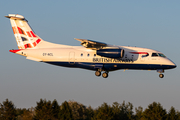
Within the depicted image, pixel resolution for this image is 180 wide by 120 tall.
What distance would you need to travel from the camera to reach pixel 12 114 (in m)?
63.7

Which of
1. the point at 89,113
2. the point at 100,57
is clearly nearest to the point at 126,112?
the point at 89,113

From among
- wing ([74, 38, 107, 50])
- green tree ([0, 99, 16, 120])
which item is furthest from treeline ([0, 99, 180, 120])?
wing ([74, 38, 107, 50])

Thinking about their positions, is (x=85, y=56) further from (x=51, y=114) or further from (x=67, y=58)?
(x=51, y=114)

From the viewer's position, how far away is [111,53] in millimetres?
37969

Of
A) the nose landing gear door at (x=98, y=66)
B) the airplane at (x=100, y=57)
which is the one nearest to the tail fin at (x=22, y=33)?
the airplane at (x=100, y=57)

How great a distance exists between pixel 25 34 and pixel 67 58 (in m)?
7.18

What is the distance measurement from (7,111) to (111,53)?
33336mm

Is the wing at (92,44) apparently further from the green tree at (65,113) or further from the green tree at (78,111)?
the green tree at (78,111)

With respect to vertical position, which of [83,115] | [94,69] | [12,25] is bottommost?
[83,115]

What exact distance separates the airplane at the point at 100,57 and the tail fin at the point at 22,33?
105 centimetres

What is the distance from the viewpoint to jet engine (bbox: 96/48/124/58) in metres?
37.8

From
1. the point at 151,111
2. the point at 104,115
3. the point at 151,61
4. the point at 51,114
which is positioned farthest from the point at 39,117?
the point at 151,61

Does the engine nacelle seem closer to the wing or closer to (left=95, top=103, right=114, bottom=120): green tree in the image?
the wing

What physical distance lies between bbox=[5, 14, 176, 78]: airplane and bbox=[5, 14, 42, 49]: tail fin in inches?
41.3
